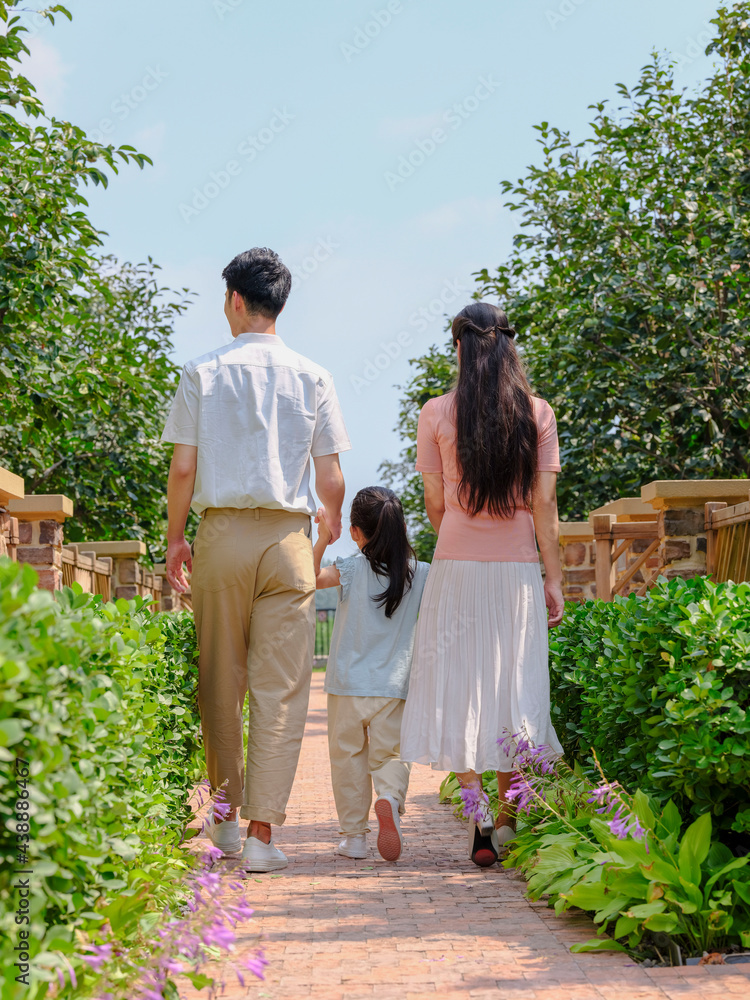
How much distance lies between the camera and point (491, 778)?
4.64 meters

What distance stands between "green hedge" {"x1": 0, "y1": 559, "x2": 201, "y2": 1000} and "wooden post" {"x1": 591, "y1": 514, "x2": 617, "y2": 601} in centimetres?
632

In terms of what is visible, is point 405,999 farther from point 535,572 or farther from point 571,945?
point 535,572

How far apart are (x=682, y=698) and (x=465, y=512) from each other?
136 centimetres

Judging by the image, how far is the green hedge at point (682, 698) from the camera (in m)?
2.58

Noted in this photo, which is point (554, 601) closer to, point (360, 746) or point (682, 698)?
point (360, 746)

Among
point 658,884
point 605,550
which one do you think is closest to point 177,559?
point 658,884

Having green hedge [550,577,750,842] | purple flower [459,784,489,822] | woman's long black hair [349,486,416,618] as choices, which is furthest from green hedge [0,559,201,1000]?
woman's long black hair [349,486,416,618]

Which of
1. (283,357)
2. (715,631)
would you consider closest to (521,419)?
(283,357)

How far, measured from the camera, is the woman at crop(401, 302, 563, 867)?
146 inches

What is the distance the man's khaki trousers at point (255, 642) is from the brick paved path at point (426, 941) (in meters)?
0.36

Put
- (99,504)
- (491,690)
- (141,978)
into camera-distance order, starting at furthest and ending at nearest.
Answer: (99,504) < (491,690) < (141,978)

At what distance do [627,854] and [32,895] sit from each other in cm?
148

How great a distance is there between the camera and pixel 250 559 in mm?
3580

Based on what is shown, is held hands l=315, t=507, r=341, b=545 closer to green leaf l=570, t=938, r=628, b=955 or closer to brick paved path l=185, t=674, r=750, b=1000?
brick paved path l=185, t=674, r=750, b=1000
